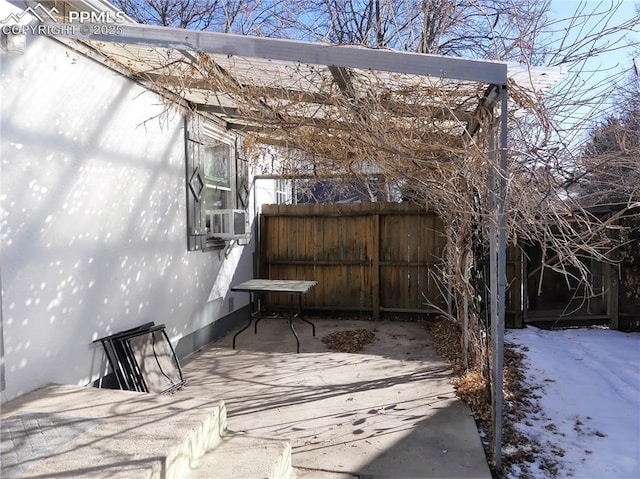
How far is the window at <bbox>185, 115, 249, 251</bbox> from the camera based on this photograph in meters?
5.09

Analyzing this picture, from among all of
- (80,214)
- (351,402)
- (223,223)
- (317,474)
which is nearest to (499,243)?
(317,474)

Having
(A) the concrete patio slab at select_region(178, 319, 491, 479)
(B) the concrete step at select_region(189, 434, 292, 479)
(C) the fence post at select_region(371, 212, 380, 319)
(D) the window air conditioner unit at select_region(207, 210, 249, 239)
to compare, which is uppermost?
(D) the window air conditioner unit at select_region(207, 210, 249, 239)

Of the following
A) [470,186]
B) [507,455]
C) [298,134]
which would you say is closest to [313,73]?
[298,134]

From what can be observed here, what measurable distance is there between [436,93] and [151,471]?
275 cm

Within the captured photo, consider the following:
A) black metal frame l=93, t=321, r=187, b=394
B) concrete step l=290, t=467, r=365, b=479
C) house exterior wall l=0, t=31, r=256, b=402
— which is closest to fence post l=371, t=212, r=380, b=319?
house exterior wall l=0, t=31, r=256, b=402

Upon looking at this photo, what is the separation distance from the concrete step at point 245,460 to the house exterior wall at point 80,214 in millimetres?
1367

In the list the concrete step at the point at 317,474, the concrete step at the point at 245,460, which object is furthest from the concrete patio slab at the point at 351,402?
the concrete step at the point at 245,460

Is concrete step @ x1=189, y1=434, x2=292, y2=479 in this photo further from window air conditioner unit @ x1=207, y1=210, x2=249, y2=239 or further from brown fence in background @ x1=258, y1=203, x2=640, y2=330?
brown fence in background @ x1=258, y1=203, x2=640, y2=330

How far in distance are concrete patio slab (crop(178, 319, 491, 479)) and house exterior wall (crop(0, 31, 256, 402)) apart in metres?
0.91

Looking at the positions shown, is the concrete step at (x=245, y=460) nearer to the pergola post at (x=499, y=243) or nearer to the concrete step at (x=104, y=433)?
the concrete step at (x=104, y=433)

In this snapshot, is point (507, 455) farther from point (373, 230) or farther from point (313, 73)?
point (373, 230)

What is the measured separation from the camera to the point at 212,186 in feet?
19.0

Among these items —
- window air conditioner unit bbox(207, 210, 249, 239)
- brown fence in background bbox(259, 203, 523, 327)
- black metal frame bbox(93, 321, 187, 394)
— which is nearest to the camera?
black metal frame bbox(93, 321, 187, 394)

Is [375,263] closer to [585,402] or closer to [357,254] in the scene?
[357,254]
